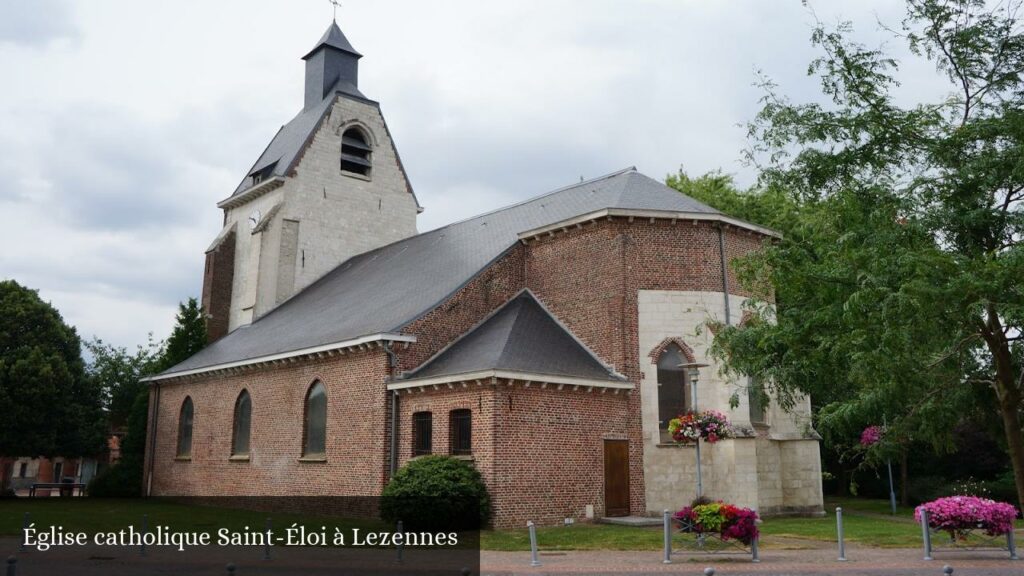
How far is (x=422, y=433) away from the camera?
19719mm

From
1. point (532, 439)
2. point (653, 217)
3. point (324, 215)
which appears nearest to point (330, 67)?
point (324, 215)

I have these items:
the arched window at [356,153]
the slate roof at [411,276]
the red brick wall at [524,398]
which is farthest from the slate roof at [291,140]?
the red brick wall at [524,398]

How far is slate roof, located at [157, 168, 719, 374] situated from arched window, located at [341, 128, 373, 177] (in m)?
4.98

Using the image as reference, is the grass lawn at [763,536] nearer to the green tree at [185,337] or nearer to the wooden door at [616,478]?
the wooden door at [616,478]

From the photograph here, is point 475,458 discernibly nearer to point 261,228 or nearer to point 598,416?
point 598,416

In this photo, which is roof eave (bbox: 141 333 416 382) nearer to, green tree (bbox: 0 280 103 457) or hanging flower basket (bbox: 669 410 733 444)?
green tree (bbox: 0 280 103 457)

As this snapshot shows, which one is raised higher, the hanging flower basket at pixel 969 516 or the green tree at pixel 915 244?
the green tree at pixel 915 244

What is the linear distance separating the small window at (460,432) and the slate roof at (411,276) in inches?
106

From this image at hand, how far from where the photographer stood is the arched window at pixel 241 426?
2534cm

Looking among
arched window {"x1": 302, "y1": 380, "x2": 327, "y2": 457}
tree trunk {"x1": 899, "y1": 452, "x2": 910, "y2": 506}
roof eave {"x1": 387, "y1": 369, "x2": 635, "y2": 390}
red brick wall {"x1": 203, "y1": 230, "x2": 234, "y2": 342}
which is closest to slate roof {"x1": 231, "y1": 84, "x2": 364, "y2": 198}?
red brick wall {"x1": 203, "y1": 230, "x2": 234, "y2": 342}

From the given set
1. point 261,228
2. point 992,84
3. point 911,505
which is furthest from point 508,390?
point 911,505

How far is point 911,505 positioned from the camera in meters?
30.5

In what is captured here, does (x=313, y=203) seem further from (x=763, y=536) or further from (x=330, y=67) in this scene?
(x=763, y=536)

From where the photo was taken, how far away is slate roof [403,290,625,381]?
61.6 feet
